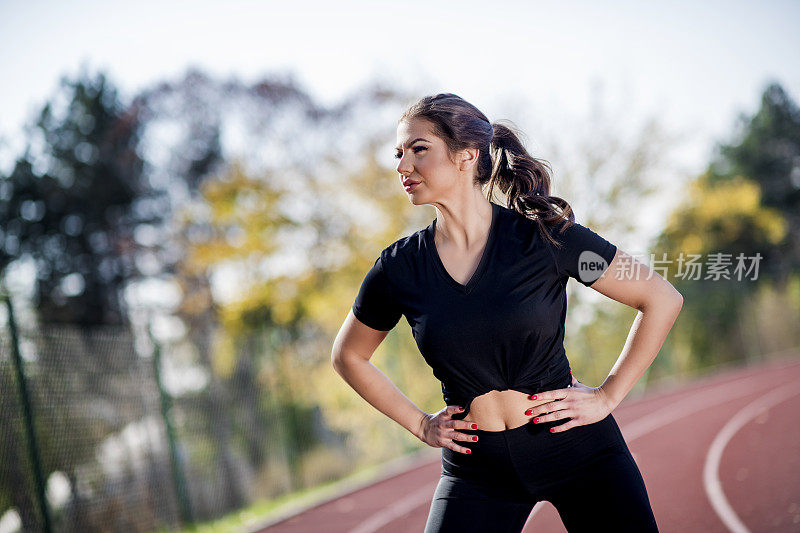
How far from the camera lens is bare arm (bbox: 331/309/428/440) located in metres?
3.10

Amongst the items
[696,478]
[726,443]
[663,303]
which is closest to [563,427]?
[663,303]

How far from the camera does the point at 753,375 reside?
20.4 metres

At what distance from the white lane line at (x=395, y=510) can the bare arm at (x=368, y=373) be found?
586 centimetres

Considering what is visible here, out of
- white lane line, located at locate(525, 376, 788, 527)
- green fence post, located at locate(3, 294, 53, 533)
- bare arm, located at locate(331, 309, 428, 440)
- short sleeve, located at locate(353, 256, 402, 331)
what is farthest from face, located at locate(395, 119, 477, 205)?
white lane line, located at locate(525, 376, 788, 527)

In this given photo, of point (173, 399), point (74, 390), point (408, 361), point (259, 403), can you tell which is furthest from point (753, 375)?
point (74, 390)

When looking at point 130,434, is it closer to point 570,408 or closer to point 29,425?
point 29,425

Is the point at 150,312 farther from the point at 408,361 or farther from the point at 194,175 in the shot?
the point at 194,175

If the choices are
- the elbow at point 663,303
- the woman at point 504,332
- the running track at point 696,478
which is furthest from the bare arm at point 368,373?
the running track at point 696,478

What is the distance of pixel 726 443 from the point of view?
10.8m

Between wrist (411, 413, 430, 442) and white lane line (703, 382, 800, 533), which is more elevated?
wrist (411, 413, 430, 442)

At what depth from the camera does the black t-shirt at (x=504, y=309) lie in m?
2.61

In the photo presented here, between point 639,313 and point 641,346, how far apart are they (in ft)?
0.42

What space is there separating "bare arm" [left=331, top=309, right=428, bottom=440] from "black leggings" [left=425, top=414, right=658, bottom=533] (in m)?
0.39

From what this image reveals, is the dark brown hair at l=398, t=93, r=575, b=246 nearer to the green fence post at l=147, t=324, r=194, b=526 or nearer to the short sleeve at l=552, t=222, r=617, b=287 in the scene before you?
the short sleeve at l=552, t=222, r=617, b=287
